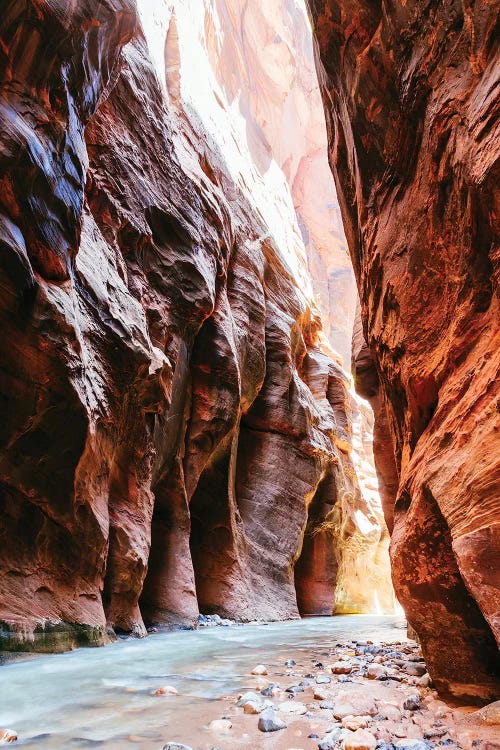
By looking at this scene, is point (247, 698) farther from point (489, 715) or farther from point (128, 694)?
point (489, 715)

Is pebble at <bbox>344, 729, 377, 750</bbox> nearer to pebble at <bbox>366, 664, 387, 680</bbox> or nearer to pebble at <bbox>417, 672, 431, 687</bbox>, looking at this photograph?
pebble at <bbox>417, 672, 431, 687</bbox>

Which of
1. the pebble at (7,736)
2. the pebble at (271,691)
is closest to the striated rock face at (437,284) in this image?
the pebble at (271,691)

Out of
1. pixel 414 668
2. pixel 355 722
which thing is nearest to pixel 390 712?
pixel 355 722

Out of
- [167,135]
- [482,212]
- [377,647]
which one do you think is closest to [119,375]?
[377,647]

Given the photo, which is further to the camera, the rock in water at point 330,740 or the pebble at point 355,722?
the pebble at point 355,722

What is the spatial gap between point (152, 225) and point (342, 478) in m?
15.9

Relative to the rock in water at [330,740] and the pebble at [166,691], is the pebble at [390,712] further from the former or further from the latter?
the pebble at [166,691]

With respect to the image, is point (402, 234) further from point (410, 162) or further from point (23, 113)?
point (23, 113)

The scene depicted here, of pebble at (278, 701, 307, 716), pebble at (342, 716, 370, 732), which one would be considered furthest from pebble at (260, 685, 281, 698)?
pebble at (342, 716, 370, 732)

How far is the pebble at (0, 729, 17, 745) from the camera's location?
8.61 ft

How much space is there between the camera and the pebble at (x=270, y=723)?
278 cm

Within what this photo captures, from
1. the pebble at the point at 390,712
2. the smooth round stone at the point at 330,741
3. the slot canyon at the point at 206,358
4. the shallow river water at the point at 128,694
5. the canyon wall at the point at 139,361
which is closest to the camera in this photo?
the smooth round stone at the point at 330,741

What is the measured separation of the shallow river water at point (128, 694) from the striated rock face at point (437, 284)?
1397mm

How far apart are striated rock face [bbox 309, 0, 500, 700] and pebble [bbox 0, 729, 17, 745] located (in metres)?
2.67
